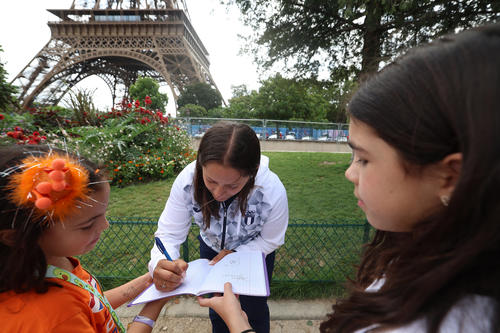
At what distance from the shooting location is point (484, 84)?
50 centimetres

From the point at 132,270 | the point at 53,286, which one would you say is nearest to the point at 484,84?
the point at 53,286

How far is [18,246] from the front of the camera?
852 millimetres

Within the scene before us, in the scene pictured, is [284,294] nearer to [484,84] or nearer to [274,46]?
[484,84]

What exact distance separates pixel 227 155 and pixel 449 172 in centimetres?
108

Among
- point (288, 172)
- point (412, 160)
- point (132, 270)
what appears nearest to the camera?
point (412, 160)

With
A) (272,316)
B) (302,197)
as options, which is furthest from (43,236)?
(302,197)

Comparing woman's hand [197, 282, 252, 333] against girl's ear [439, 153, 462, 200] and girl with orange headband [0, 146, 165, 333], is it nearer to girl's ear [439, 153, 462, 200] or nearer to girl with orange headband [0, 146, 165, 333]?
girl with orange headband [0, 146, 165, 333]

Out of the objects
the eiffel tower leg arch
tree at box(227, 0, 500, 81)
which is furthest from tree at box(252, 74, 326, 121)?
tree at box(227, 0, 500, 81)

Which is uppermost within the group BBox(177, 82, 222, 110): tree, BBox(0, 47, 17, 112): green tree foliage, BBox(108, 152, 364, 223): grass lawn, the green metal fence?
BBox(177, 82, 222, 110): tree

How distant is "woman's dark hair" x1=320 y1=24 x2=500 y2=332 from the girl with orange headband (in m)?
1.00

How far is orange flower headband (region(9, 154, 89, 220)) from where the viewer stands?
84 cm

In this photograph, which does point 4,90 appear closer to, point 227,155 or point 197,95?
point 227,155

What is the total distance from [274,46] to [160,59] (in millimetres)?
17943

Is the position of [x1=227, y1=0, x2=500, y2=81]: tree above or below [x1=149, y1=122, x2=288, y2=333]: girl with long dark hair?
above
